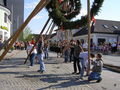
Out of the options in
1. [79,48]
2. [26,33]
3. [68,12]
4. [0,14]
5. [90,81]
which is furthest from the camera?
[26,33]

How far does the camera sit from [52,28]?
749 inches

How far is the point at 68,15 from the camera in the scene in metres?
18.9

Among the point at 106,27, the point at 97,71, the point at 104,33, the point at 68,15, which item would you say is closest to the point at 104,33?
the point at 104,33

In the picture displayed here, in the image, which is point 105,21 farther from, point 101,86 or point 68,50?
point 101,86

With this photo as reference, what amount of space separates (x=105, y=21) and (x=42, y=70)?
44.6m

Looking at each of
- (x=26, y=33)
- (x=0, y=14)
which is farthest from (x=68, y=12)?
(x=26, y=33)

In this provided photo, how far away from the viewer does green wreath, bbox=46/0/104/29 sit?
16.4m

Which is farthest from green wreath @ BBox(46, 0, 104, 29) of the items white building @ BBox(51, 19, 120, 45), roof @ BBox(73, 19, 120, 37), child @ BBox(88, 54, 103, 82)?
white building @ BBox(51, 19, 120, 45)

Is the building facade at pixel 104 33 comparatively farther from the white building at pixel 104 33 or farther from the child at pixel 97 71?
the child at pixel 97 71

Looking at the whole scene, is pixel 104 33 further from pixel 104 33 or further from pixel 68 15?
pixel 68 15

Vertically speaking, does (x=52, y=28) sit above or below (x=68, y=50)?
above

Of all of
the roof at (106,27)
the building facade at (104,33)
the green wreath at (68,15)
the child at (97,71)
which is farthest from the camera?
the roof at (106,27)

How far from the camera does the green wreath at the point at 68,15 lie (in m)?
16.4

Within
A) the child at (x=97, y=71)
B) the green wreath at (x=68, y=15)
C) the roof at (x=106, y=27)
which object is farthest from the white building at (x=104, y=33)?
the child at (x=97, y=71)
